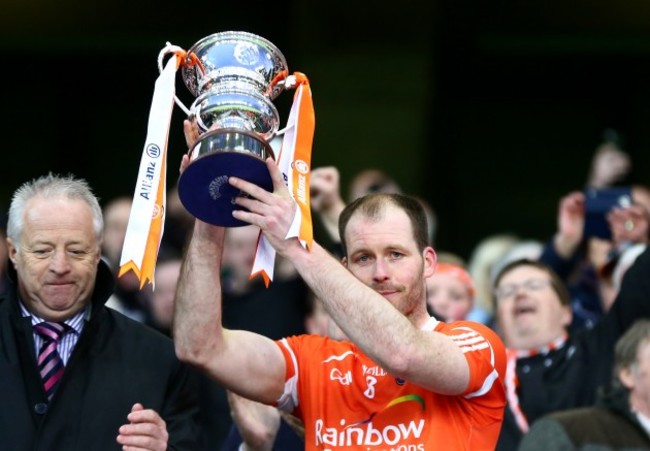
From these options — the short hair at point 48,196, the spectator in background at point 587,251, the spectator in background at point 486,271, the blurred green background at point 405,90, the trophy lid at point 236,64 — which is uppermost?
the blurred green background at point 405,90

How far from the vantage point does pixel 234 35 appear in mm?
5008

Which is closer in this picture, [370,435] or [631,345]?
[370,435]

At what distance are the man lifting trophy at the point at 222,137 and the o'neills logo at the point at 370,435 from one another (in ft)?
2.57

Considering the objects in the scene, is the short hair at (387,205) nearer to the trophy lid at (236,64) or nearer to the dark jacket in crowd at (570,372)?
the trophy lid at (236,64)

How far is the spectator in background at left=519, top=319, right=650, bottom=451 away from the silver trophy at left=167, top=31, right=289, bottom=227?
89.9 inches

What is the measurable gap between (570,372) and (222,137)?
363 centimetres

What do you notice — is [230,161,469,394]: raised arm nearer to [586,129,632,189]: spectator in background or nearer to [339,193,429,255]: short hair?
[339,193,429,255]: short hair

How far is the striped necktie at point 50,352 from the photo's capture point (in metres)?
5.35

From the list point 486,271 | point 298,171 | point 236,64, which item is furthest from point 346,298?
point 486,271

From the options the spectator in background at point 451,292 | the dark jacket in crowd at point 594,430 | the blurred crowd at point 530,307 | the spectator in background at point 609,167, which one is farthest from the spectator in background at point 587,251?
the dark jacket in crowd at point 594,430

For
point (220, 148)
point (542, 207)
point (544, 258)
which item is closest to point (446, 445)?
point (220, 148)

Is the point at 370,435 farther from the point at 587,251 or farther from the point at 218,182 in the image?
the point at 587,251

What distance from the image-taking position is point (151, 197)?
15.8ft

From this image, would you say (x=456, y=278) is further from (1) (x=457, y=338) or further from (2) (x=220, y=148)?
(2) (x=220, y=148)
